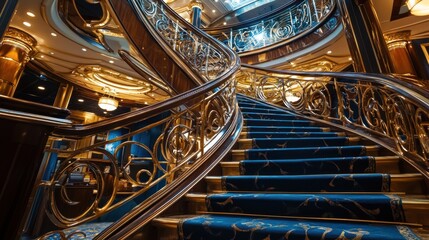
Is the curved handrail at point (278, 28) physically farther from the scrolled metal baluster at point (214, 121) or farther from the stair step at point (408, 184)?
the stair step at point (408, 184)

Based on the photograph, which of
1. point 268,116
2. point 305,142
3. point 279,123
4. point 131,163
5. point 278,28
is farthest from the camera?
point 278,28

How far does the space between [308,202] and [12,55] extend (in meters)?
5.97

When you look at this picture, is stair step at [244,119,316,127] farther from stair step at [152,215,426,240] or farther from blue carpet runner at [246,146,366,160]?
stair step at [152,215,426,240]

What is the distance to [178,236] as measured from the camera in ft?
4.37

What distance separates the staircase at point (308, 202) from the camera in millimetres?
1177

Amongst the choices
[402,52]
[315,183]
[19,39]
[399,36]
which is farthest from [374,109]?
[19,39]

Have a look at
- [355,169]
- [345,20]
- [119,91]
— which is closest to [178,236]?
[355,169]

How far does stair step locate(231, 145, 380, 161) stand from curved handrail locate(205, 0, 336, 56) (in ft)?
12.6

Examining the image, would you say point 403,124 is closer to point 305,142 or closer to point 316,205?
point 305,142

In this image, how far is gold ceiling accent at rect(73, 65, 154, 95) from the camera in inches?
229

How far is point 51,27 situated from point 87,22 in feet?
2.33

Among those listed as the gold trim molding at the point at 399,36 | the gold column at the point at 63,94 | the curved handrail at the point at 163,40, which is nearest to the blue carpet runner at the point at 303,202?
the curved handrail at the point at 163,40

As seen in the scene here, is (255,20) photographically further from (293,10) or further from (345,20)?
(345,20)

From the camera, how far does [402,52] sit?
4703 mm
